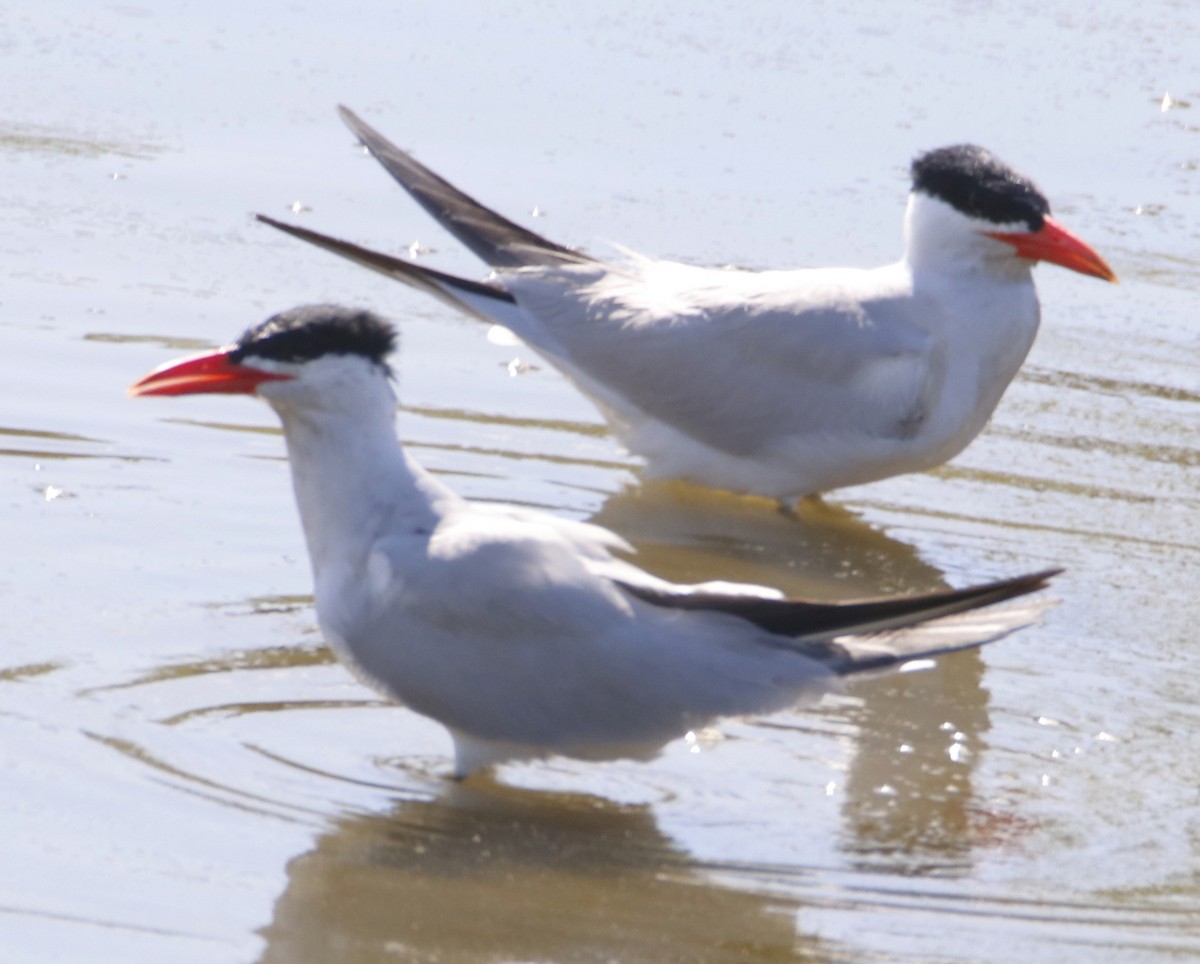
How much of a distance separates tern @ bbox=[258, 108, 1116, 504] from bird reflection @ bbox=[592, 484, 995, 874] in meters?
0.13

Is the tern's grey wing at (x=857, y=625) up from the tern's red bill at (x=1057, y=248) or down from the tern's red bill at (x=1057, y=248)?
down

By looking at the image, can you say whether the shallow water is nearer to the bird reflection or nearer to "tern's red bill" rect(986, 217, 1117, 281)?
the bird reflection

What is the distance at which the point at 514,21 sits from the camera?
8.66 meters

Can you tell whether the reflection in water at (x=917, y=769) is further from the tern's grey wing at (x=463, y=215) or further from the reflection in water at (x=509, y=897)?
the tern's grey wing at (x=463, y=215)

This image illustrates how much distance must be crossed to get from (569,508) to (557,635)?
1744mm

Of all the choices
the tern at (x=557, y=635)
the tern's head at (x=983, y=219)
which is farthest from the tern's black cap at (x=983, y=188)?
the tern at (x=557, y=635)

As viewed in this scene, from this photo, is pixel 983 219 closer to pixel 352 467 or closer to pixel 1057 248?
pixel 1057 248

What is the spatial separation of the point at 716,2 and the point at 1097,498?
433cm

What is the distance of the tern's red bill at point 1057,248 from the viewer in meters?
5.43

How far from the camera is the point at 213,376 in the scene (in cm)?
378

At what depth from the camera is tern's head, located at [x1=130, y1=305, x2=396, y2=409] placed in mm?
3756

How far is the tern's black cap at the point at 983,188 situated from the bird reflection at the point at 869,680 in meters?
0.90

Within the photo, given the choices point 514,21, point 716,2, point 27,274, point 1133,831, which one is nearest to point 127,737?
point 1133,831

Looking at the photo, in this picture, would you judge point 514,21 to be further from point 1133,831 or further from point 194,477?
point 1133,831
